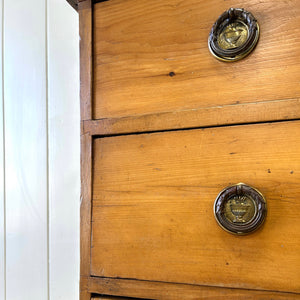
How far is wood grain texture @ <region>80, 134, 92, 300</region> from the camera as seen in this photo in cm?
54

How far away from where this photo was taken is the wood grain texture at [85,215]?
54 cm

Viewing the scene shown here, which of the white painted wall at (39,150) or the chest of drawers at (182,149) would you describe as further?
the white painted wall at (39,150)

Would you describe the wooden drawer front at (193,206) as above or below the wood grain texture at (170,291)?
above

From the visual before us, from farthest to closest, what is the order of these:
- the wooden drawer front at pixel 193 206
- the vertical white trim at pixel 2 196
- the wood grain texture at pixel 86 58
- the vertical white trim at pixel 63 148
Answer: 1. the vertical white trim at pixel 2 196
2. the vertical white trim at pixel 63 148
3. the wood grain texture at pixel 86 58
4. the wooden drawer front at pixel 193 206

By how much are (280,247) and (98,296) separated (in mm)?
276

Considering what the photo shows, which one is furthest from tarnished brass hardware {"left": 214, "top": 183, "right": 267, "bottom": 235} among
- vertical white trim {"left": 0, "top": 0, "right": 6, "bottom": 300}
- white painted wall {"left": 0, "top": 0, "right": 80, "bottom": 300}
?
vertical white trim {"left": 0, "top": 0, "right": 6, "bottom": 300}

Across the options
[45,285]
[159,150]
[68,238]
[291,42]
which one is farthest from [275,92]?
[45,285]

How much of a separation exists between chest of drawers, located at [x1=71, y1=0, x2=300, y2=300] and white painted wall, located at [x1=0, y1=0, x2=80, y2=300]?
0.37 m

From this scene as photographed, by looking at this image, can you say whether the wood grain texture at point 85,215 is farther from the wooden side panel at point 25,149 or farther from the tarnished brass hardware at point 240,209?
the wooden side panel at point 25,149

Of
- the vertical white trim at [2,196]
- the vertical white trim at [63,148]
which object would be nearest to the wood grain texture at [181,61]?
the vertical white trim at [63,148]

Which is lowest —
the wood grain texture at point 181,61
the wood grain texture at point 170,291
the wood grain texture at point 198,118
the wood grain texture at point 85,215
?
A: the wood grain texture at point 170,291

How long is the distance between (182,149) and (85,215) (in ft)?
0.60

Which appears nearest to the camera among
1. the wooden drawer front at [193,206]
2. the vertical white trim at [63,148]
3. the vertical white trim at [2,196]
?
the wooden drawer front at [193,206]

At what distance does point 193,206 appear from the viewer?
49cm
